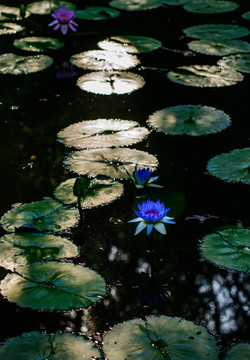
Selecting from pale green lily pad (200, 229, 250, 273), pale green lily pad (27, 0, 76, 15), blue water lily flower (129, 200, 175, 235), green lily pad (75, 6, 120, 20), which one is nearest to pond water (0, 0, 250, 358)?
pale green lily pad (200, 229, 250, 273)

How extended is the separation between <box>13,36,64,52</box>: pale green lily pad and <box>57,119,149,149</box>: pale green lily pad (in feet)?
4.44

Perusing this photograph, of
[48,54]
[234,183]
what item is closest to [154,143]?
[234,183]

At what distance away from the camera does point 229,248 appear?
1.87m

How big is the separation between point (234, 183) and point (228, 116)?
29.2 inches

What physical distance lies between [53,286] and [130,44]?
2.75 meters

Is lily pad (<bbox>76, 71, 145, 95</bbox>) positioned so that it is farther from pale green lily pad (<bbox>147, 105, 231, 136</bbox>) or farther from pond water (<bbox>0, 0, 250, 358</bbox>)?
pale green lily pad (<bbox>147, 105, 231, 136</bbox>)

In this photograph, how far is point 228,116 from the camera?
297 centimetres

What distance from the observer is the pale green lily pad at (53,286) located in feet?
5.33

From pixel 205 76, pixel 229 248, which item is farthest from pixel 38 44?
pixel 229 248

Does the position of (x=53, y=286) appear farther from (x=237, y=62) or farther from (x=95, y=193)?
(x=237, y=62)

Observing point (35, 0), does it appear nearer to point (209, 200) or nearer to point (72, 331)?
point (209, 200)

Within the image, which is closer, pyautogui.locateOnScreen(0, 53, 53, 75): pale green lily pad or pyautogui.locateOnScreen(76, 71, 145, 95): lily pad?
pyautogui.locateOnScreen(76, 71, 145, 95): lily pad

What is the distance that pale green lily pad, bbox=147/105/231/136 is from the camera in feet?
9.14

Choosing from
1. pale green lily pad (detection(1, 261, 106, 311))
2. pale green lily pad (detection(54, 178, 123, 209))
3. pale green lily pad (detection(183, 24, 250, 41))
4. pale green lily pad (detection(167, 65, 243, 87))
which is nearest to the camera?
pale green lily pad (detection(1, 261, 106, 311))
